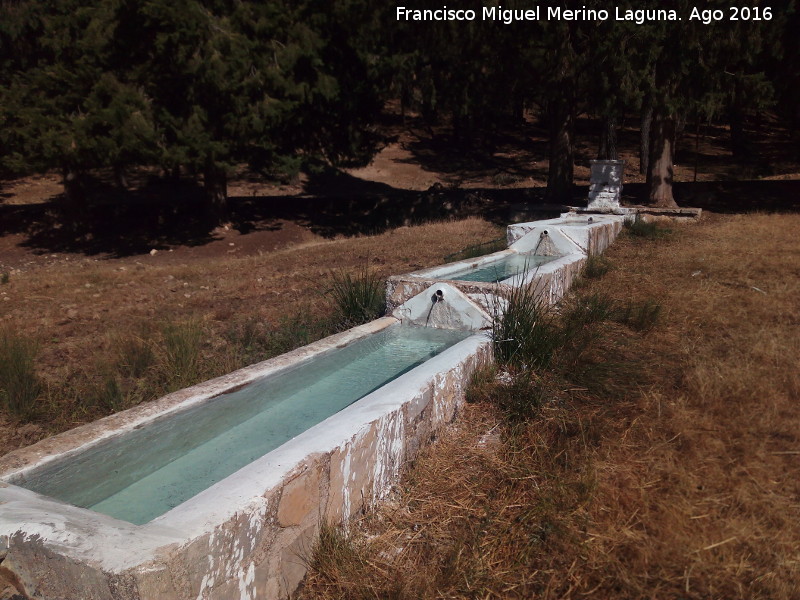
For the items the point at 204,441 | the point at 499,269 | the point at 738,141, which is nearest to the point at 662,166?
the point at 499,269

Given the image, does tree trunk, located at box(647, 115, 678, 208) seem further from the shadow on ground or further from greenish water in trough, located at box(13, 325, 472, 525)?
greenish water in trough, located at box(13, 325, 472, 525)

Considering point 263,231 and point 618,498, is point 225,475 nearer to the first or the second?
point 618,498

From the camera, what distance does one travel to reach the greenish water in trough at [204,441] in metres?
2.51

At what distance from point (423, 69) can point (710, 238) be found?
8.40 metres

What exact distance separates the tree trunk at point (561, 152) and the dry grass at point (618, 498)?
37.7 feet

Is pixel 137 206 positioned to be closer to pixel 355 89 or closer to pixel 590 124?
pixel 355 89

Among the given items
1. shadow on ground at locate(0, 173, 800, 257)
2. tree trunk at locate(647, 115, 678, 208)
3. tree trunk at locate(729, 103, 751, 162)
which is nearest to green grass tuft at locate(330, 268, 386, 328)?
shadow on ground at locate(0, 173, 800, 257)

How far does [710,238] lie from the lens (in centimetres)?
966

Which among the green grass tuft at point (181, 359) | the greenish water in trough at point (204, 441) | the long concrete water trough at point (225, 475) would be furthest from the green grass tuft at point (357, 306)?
the green grass tuft at point (181, 359)

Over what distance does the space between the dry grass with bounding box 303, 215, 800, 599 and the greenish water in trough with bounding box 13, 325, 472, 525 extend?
0.74m

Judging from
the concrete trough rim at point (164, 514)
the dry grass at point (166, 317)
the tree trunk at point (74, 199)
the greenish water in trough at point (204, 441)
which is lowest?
the dry grass at point (166, 317)

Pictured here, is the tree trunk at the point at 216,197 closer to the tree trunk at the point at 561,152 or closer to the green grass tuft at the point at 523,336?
the tree trunk at the point at 561,152

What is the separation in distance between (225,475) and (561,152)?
13.7m

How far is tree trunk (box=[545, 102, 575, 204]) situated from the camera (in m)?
14.8
